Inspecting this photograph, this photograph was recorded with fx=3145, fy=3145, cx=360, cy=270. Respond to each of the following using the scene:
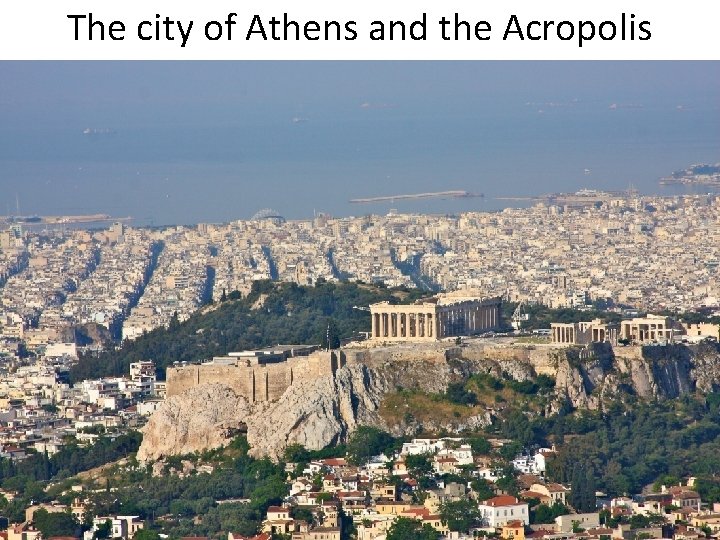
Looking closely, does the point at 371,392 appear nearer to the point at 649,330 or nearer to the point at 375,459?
the point at 375,459

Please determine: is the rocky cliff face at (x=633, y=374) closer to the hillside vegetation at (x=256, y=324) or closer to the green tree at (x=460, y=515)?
the green tree at (x=460, y=515)

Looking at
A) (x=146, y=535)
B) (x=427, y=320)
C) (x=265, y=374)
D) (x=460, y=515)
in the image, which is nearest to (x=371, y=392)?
(x=265, y=374)

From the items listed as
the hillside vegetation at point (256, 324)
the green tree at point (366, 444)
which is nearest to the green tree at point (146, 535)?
the green tree at point (366, 444)

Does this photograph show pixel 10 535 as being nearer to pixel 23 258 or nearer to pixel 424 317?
pixel 424 317

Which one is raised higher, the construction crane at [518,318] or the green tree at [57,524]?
the construction crane at [518,318]

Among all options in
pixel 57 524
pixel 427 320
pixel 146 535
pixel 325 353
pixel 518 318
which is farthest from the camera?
pixel 518 318

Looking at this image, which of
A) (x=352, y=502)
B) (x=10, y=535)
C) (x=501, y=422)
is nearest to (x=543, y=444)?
(x=501, y=422)

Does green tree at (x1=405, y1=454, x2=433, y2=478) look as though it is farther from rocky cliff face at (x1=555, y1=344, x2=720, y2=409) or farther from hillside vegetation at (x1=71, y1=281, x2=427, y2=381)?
hillside vegetation at (x1=71, y1=281, x2=427, y2=381)
